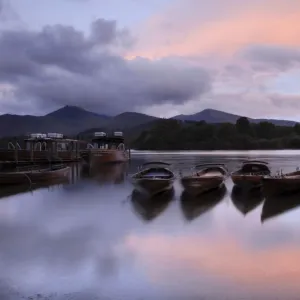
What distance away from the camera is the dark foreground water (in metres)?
9.16

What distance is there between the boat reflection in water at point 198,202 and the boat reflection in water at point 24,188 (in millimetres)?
9945

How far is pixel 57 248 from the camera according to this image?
12.7 m

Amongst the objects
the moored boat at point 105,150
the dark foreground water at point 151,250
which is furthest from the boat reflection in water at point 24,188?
the moored boat at point 105,150

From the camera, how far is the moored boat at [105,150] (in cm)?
5809

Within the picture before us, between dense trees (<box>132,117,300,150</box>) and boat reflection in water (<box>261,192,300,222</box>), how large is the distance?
471ft

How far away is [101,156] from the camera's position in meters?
58.5

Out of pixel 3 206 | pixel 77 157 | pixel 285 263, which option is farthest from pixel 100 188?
pixel 77 157

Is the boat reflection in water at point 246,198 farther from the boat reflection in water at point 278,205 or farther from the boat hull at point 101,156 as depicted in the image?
the boat hull at point 101,156

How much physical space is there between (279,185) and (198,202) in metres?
4.48

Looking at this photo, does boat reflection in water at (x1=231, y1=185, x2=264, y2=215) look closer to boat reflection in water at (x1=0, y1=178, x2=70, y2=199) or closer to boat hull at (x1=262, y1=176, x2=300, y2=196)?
boat hull at (x1=262, y1=176, x2=300, y2=196)

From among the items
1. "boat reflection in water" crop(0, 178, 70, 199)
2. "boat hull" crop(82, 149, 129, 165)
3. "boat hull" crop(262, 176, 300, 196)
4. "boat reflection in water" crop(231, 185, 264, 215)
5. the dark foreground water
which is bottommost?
the dark foreground water

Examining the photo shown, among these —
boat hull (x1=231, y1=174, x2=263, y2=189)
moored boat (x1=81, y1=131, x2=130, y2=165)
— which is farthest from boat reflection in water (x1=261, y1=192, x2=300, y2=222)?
moored boat (x1=81, y1=131, x2=130, y2=165)

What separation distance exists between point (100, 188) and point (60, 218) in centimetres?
1210

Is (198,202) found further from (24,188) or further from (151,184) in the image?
(24,188)
